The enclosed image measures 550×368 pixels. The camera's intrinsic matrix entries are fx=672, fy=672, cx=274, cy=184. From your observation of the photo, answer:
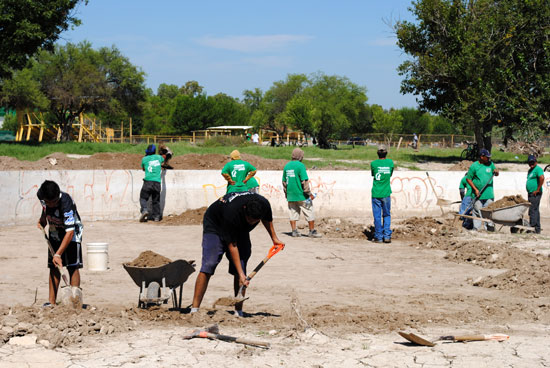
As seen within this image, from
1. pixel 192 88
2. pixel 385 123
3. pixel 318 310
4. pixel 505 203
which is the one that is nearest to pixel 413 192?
pixel 505 203

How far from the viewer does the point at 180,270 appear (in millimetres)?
7227

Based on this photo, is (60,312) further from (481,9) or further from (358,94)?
(358,94)

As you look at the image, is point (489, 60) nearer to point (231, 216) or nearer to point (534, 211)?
point (534, 211)

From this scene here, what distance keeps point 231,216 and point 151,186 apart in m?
10.4

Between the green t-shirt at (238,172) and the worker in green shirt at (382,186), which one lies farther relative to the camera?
the worker in green shirt at (382,186)

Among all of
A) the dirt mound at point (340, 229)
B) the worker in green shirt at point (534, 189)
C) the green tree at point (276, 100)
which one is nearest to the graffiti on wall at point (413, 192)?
the dirt mound at point (340, 229)

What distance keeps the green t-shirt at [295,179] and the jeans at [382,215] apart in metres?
1.51

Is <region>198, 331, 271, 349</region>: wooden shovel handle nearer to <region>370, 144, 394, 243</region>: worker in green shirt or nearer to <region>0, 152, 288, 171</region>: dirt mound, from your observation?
<region>370, 144, 394, 243</region>: worker in green shirt

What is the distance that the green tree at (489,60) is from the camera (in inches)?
1444

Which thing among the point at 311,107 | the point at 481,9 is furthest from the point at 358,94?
the point at 481,9

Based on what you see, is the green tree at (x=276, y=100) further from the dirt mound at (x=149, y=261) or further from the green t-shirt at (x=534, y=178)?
the dirt mound at (x=149, y=261)

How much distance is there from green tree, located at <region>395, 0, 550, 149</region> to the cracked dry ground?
24.7m

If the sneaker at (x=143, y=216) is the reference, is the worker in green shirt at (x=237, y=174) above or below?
above

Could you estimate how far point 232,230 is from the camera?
6.98 m
